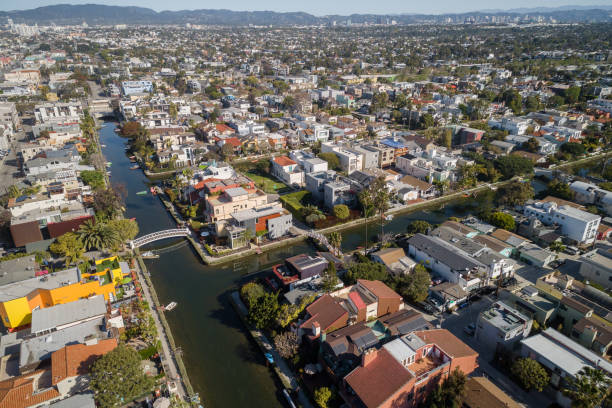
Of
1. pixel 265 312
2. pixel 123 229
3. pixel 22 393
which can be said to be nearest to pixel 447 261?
pixel 265 312

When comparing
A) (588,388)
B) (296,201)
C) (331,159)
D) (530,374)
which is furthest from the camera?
(331,159)

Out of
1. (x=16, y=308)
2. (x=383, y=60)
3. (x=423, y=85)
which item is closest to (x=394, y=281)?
(x=16, y=308)

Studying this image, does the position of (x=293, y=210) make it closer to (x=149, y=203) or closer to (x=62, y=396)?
(x=149, y=203)

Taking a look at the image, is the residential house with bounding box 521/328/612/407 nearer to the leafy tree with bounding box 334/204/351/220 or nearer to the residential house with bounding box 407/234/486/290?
the residential house with bounding box 407/234/486/290

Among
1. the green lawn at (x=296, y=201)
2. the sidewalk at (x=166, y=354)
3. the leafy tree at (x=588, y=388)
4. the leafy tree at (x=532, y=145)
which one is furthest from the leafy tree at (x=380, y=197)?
the leafy tree at (x=532, y=145)

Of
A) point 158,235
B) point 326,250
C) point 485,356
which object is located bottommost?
point 326,250

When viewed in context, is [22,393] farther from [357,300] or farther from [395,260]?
[395,260]

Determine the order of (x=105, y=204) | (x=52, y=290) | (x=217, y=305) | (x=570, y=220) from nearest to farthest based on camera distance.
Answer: (x=52, y=290)
(x=217, y=305)
(x=570, y=220)
(x=105, y=204)
